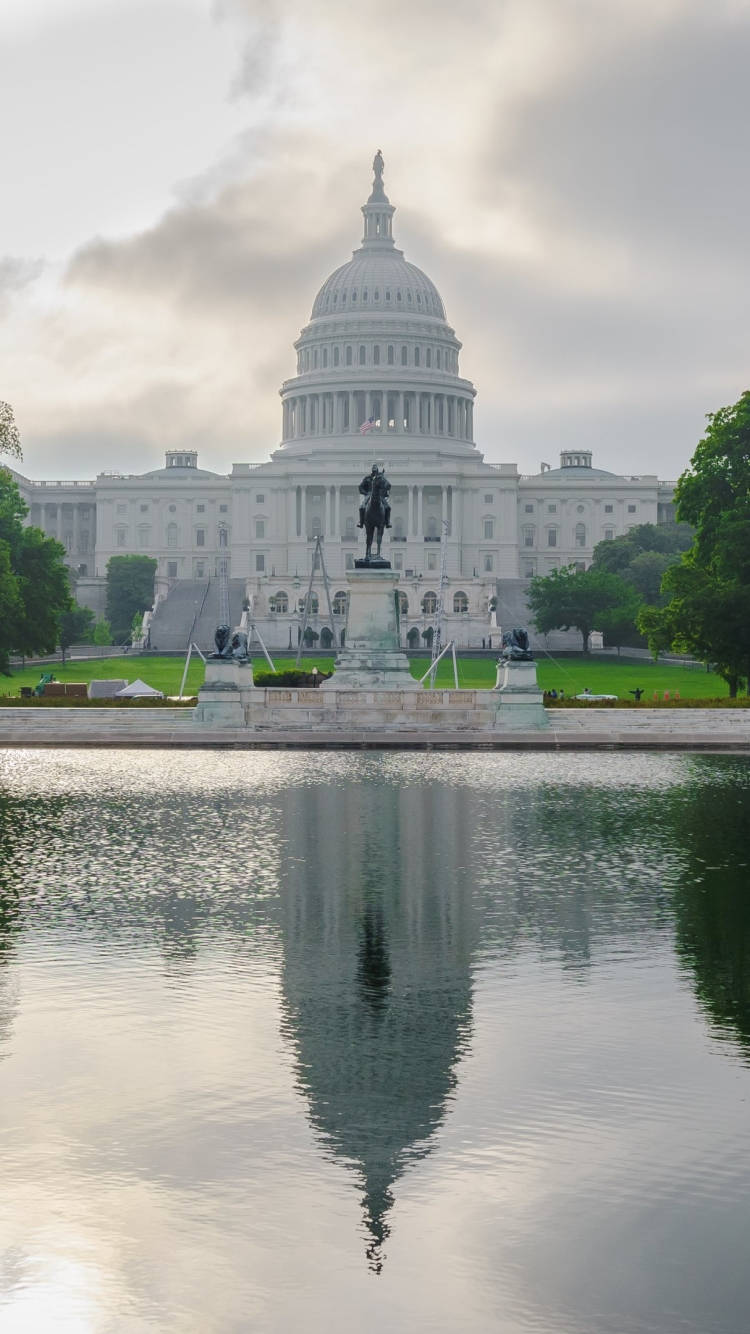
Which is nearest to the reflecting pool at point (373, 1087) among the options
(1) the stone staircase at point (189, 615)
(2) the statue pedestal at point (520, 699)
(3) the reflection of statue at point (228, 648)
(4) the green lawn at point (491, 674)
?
(2) the statue pedestal at point (520, 699)

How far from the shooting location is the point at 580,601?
127875 mm

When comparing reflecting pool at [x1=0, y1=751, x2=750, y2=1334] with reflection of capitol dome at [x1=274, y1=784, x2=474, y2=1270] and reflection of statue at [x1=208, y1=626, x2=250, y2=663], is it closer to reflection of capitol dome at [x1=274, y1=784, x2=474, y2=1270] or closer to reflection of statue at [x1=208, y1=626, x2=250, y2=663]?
reflection of capitol dome at [x1=274, y1=784, x2=474, y2=1270]

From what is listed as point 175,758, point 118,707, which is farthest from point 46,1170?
point 118,707

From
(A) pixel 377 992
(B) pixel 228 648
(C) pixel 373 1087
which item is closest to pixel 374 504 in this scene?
(B) pixel 228 648

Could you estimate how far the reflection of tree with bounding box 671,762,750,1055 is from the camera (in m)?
15.4

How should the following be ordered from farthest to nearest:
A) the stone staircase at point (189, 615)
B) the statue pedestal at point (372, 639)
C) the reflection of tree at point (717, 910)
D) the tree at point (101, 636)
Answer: the stone staircase at point (189, 615), the tree at point (101, 636), the statue pedestal at point (372, 639), the reflection of tree at point (717, 910)

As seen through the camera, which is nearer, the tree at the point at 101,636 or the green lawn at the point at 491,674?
the green lawn at the point at 491,674

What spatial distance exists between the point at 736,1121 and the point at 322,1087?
283cm

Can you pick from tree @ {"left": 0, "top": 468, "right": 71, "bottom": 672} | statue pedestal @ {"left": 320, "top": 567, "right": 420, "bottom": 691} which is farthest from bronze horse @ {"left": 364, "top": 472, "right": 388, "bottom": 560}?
tree @ {"left": 0, "top": 468, "right": 71, "bottom": 672}

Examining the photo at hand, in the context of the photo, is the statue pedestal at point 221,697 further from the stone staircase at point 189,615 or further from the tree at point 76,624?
the stone staircase at point 189,615

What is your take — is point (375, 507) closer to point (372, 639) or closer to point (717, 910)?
point (372, 639)

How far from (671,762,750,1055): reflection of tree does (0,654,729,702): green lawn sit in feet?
141

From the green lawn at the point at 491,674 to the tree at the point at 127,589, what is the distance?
47962 mm

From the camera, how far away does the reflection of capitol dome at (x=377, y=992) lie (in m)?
11.4
